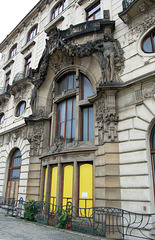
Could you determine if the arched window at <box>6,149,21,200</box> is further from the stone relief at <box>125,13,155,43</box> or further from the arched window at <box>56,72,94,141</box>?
the stone relief at <box>125,13,155,43</box>

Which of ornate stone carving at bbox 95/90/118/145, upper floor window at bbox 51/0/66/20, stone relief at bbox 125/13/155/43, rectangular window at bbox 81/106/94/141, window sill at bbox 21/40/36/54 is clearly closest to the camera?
ornate stone carving at bbox 95/90/118/145

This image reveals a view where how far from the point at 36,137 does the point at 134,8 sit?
34.2ft

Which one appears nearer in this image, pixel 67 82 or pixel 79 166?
pixel 79 166

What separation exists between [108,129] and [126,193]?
10.2 ft

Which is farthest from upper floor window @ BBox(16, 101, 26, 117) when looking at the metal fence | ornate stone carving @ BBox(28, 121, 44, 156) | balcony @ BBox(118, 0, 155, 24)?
balcony @ BBox(118, 0, 155, 24)

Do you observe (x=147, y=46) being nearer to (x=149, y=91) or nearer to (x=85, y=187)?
(x=149, y=91)

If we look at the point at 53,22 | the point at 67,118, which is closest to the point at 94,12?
the point at 53,22

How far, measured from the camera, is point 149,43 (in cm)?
995

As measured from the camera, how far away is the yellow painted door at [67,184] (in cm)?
1073

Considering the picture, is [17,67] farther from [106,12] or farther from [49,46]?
[106,12]

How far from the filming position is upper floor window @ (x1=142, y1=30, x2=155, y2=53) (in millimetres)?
9748

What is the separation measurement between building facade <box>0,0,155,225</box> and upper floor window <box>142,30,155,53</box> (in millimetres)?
52

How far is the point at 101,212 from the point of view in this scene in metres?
8.71

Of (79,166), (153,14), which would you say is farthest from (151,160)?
(153,14)
